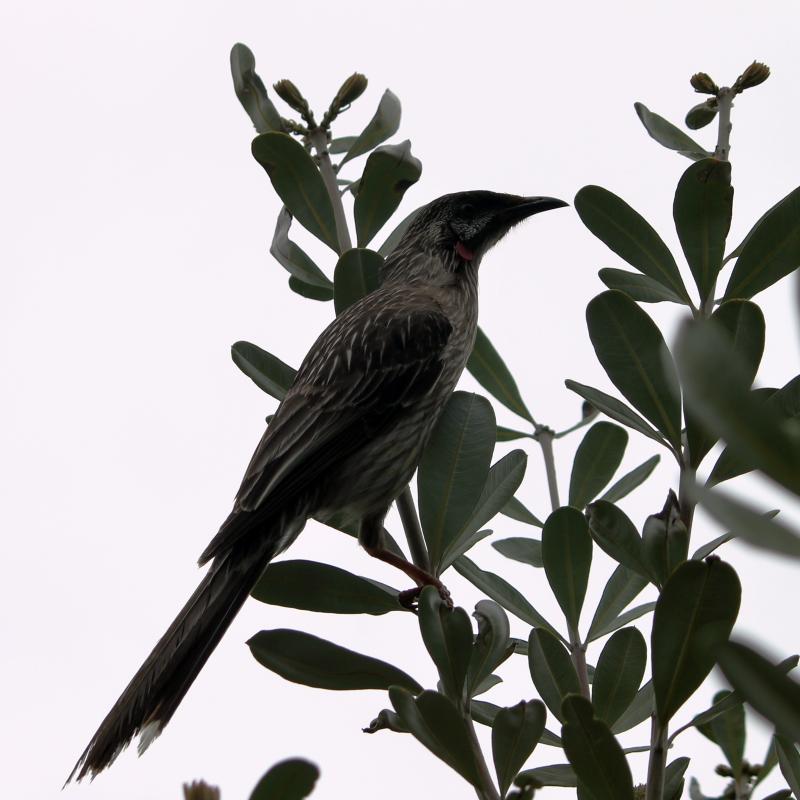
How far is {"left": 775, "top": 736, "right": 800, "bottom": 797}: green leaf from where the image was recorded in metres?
2.16

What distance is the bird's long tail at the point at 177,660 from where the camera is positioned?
2914 mm

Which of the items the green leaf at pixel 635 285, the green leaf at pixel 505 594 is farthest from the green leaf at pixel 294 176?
the green leaf at pixel 505 594

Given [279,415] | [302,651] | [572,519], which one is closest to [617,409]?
[572,519]

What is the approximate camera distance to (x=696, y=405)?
0.64 m

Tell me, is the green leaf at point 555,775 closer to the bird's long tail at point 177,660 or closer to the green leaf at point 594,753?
the green leaf at point 594,753

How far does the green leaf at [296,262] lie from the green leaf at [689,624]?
179 cm

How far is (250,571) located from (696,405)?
3090 millimetres

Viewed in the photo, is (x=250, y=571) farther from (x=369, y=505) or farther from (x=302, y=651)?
(x=302, y=651)

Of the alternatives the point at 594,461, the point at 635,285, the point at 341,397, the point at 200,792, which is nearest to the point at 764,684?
the point at 200,792

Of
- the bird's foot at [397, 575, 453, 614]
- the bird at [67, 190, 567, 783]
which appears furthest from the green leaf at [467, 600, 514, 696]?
the bird at [67, 190, 567, 783]

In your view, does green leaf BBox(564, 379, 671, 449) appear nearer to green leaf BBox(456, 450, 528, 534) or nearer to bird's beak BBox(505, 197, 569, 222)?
green leaf BBox(456, 450, 528, 534)

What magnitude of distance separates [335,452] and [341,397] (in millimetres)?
240

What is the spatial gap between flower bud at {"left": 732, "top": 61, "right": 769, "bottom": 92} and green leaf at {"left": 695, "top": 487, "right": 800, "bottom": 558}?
243cm

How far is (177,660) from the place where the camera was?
328 cm
